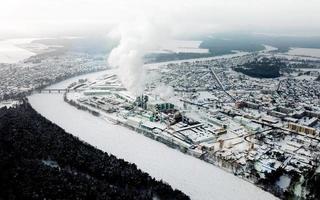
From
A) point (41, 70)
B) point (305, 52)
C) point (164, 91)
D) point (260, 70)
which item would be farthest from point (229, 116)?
point (305, 52)

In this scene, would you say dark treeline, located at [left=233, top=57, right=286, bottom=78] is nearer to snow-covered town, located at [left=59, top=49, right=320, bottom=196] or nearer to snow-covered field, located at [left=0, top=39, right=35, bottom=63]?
snow-covered town, located at [left=59, top=49, right=320, bottom=196]

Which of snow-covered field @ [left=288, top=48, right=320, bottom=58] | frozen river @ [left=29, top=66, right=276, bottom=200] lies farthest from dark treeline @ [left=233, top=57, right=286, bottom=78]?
snow-covered field @ [left=288, top=48, right=320, bottom=58]

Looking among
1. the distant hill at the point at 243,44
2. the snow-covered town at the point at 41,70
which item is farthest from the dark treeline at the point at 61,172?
the distant hill at the point at 243,44

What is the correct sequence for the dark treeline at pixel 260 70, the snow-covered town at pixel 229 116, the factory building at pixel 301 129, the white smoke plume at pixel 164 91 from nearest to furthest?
1. the snow-covered town at pixel 229 116
2. the factory building at pixel 301 129
3. the white smoke plume at pixel 164 91
4. the dark treeline at pixel 260 70

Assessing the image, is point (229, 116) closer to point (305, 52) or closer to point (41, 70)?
point (41, 70)

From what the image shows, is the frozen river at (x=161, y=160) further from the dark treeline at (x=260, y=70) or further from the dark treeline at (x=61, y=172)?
the dark treeline at (x=260, y=70)
